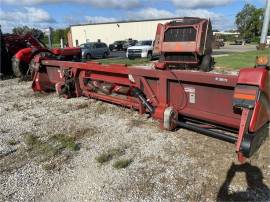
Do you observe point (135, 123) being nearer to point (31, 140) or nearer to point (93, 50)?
point (31, 140)

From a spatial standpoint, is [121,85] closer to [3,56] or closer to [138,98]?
[138,98]

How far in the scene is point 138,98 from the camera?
5012 mm

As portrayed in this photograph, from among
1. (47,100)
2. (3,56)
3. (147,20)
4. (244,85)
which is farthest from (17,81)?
(147,20)

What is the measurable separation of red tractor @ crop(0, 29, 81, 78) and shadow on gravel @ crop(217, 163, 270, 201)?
8.31 m

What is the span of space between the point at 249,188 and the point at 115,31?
168 feet

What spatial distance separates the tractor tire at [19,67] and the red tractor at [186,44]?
552cm

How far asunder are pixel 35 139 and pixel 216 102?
9.40 feet

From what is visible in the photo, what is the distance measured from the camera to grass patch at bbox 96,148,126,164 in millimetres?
3699

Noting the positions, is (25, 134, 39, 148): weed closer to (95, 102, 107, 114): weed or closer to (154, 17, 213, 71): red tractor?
(95, 102, 107, 114): weed

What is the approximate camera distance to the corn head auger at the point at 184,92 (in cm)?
326

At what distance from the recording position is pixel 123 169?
3.47 m

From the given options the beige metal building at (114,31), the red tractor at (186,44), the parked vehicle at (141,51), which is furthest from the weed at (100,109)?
the beige metal building at (114,31)

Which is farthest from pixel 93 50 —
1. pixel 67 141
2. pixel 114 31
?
pixel 114 31

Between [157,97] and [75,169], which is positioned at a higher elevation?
[157,97]
